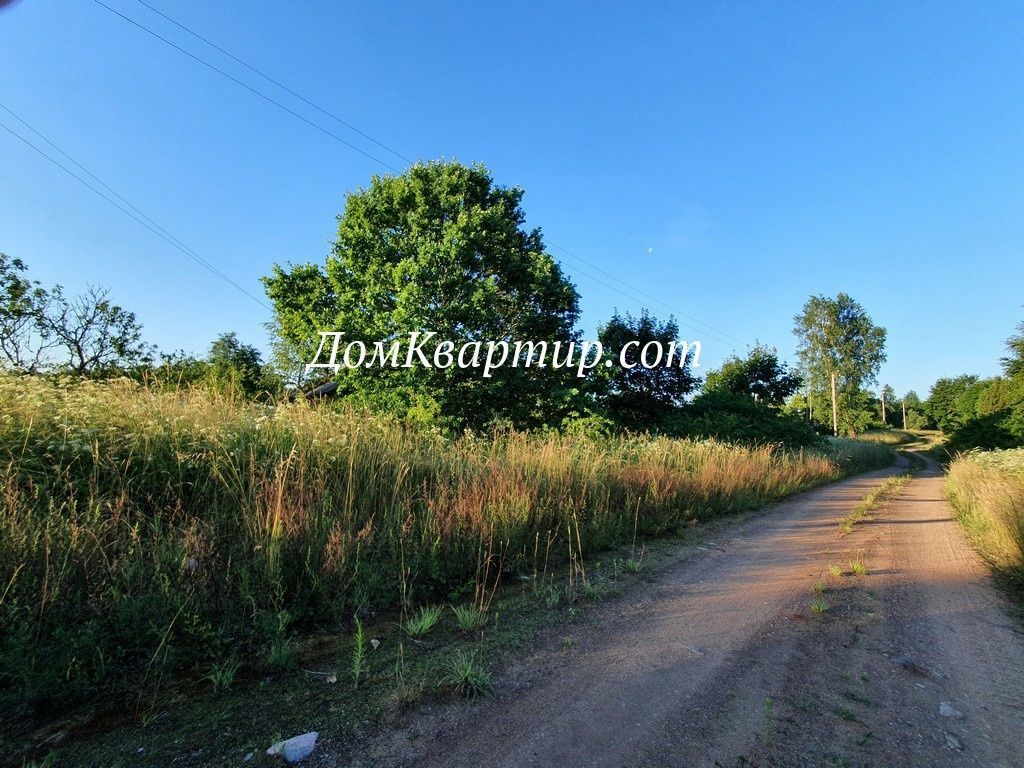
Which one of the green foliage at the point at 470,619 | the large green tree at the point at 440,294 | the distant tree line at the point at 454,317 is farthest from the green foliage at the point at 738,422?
the green foliage at the point at 470,619

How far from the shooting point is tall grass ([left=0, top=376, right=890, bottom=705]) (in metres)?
2.53

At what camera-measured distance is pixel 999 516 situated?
614 cm

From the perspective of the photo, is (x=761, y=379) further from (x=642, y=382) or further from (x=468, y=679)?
(x=468, y=679)

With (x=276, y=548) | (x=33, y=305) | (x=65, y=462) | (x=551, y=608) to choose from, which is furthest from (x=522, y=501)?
(x=33, y=305)

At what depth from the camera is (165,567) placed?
9.29 feet

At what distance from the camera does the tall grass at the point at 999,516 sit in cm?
517

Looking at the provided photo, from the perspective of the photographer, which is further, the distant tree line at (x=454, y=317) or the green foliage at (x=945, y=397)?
the green foliage at (x=945, y=397)

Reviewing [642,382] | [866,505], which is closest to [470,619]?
[866,505]

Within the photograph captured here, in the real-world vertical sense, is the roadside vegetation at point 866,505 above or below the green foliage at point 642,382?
below

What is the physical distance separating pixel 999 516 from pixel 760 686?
659cm

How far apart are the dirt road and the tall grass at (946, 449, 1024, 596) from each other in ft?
3.89

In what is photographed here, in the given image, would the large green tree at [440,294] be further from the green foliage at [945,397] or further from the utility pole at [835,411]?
the green foliage at [945,397]

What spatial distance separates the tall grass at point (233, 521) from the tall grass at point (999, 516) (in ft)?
11.8

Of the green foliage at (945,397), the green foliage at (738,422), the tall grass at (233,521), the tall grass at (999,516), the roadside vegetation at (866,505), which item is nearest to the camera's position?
the tall grass at (233,521)
